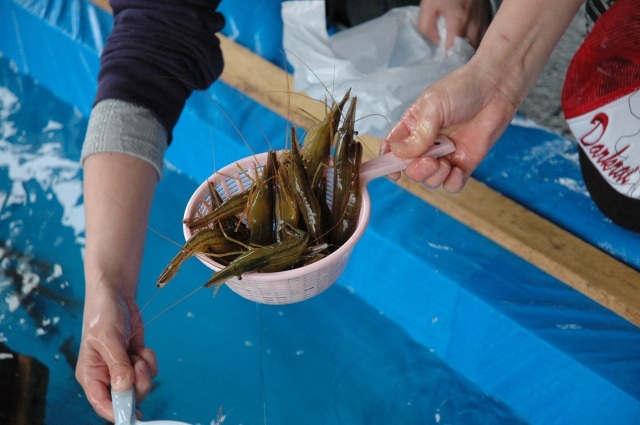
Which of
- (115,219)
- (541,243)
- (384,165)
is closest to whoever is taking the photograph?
(384,165)

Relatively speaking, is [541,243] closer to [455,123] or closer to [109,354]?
[455,123]

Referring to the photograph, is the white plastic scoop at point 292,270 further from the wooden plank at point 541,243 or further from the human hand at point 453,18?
the human hand at point 453,18

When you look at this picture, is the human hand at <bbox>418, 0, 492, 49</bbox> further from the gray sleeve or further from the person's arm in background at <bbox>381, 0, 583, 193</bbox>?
the gray sleeve

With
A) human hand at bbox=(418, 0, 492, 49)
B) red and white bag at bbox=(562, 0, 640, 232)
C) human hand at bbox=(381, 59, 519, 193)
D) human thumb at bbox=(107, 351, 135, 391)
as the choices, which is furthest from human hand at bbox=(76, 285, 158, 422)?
human hand at bbox=(418, 0, 492, 49)

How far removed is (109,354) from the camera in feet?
4.21

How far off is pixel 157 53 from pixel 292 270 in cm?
83

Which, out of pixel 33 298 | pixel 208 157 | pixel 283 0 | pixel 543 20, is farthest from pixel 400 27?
pixel 33 298

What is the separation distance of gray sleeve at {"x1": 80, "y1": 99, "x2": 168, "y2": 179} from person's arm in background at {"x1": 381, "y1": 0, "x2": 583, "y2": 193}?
2.02 feet

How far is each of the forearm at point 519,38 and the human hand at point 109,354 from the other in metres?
1.01

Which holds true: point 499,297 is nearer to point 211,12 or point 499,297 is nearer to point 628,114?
point 628,114

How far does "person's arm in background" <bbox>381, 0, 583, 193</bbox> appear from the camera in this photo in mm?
1401

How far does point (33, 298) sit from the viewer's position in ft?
7.72

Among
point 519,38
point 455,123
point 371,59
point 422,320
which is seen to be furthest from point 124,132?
point 371,59

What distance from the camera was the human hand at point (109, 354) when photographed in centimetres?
126
